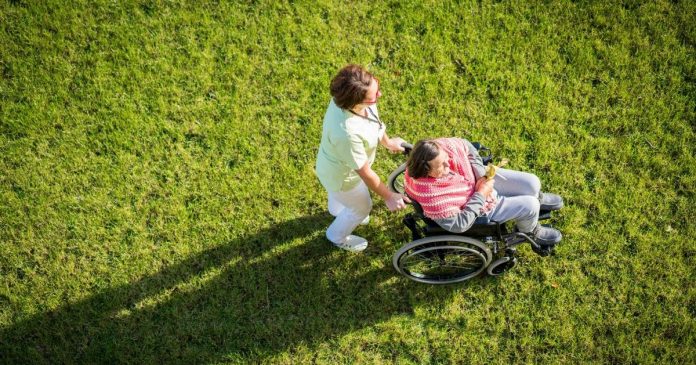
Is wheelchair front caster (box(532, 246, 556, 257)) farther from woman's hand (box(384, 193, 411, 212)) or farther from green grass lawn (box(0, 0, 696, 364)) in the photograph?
woman's hand (box(384, 193, 411, 212))

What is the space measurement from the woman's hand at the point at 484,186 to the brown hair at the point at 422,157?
0.55m

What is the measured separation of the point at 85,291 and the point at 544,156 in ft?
17.5

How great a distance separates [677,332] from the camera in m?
4.66

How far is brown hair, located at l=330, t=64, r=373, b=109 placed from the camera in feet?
10.5

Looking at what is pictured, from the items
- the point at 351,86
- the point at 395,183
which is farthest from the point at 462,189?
the point at 351,86

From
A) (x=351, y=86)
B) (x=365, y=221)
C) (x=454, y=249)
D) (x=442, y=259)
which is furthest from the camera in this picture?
(x=365, y=221)

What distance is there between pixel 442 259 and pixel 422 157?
1.27 meters

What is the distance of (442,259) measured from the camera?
14.5ft

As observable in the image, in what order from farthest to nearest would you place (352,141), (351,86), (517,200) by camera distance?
(517,200) < (352,141) < (351,86)

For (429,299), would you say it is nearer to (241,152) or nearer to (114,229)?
(241,152)

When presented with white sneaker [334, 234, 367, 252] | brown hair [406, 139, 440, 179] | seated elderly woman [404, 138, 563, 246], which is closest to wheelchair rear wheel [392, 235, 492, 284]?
seated elderly woman [404, 138, 563, 246]

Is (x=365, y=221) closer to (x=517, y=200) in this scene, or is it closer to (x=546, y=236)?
(x=517, y=200)

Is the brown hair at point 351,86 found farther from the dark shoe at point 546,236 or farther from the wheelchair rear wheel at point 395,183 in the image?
the dark shoe at point 546,236

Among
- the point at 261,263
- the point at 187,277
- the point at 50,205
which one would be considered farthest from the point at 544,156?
the point at 50,205
